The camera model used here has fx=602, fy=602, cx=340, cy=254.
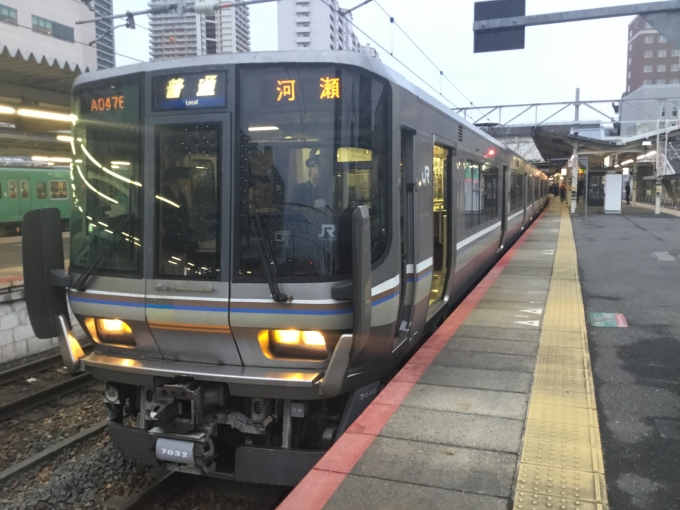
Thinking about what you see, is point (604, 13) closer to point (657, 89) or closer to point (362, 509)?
point (362, 509)

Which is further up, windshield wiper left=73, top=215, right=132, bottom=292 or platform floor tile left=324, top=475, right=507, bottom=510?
windshield wiper left=73, top=215, right=132, bottom=292

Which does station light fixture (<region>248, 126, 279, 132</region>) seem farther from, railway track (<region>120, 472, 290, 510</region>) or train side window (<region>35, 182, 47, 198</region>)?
train side window (<region>35, 182, 47, 198</region>)

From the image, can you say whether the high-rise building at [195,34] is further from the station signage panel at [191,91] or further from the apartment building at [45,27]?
the station signage panel at [191,91]

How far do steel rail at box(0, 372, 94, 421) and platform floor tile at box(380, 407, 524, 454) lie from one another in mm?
4732

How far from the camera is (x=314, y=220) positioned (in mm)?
4051

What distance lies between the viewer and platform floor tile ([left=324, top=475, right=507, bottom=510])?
3.28 metres

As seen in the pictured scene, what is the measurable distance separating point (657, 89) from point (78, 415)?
63.2m

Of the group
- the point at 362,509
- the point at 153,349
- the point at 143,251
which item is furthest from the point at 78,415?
the point at 362,509

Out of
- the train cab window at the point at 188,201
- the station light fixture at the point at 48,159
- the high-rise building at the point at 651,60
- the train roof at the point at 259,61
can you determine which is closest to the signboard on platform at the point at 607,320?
the train roof at the point at 259,61

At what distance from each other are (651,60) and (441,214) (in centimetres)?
11595

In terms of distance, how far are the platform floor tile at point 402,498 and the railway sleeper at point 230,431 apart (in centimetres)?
71

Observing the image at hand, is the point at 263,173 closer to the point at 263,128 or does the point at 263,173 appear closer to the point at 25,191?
the point at 263,128

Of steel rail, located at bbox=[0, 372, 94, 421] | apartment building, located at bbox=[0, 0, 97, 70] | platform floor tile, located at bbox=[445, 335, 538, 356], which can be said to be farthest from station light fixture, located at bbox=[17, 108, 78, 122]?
apartment building, located at bbox=[0, 0, 97, 70]

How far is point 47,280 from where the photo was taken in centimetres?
458
